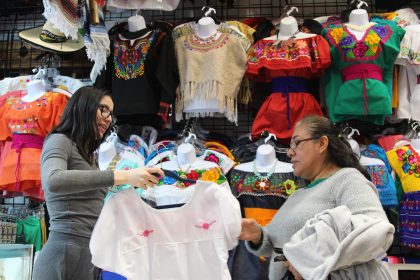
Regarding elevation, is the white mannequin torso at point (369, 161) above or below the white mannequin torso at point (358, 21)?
below

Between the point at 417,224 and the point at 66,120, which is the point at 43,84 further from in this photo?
the point at 417,224

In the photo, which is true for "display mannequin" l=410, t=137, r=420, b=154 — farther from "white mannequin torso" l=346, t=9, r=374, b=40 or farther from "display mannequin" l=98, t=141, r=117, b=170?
"display mannequin" l=98, t=141, r=117, b=170

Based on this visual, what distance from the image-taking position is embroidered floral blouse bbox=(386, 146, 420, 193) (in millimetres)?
2814

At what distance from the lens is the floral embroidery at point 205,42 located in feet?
10.1

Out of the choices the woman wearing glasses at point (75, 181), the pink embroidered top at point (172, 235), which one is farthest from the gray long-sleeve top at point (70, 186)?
the pink embroidered top at point (172, 235)

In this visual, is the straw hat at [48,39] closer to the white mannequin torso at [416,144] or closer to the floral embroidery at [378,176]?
the floral embroidery at [378,176]

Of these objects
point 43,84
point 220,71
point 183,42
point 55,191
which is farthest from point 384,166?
point 43,84

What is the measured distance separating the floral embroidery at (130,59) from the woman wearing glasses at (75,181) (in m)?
1.18

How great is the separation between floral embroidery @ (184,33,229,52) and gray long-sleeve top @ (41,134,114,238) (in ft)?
4.70

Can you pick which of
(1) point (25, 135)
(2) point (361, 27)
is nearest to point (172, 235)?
(1) point (25, 135)

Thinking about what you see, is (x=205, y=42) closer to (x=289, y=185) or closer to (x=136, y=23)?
(x=136, y=23)

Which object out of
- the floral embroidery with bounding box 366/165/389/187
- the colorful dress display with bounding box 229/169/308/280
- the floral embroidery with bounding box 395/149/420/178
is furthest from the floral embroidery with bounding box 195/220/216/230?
the floral embroidery with bounding box 395/149/420/178

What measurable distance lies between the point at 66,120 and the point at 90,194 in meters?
0.29

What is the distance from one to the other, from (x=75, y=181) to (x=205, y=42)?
5.65 ft
